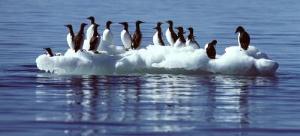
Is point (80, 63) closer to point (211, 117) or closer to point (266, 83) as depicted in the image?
point (266, 83)

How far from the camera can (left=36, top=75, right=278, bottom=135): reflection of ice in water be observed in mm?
24359

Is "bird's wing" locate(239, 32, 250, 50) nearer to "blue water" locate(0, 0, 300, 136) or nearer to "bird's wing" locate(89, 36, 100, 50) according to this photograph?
"blue water" locate(0, 0, 300, 136)

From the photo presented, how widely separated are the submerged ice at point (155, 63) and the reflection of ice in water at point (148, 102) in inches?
14.0

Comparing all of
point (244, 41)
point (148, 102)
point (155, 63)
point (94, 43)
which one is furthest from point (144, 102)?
point (244, 41)

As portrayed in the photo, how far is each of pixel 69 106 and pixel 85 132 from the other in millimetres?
4251

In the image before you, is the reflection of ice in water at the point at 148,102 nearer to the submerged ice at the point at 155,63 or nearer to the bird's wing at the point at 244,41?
the submerged ice at the point at 155,63

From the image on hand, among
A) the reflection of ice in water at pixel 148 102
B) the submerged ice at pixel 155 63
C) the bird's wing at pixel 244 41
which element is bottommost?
the reflection of ice in water at pixel 148 102

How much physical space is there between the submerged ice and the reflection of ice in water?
36cm

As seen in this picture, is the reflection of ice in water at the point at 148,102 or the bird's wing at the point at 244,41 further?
the bird's wing at the point at 244,41

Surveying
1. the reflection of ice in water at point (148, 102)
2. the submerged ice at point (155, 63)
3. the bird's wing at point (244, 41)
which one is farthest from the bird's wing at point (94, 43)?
the bird's wing at point (244, 41)

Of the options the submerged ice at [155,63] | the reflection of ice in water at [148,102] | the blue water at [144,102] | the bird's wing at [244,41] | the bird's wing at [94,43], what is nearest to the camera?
the blue water at [144,102]

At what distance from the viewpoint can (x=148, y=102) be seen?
28109 mm

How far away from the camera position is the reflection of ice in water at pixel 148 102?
24359 mm

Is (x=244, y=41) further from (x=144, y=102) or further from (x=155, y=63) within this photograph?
(x=144, y=102)
